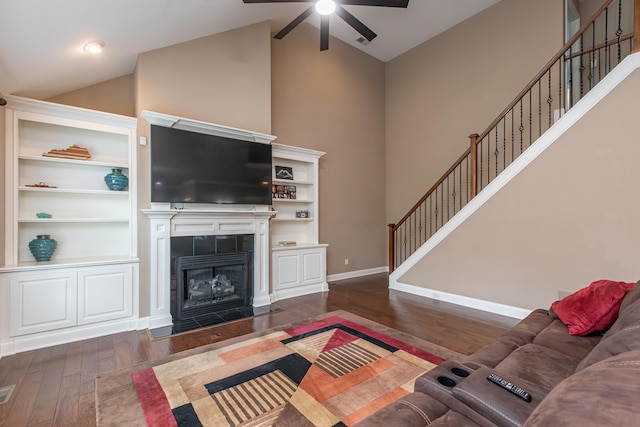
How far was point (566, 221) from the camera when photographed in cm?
352

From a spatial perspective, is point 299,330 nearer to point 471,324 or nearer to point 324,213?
point 471,324

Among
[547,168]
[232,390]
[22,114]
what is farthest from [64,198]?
[547,168]

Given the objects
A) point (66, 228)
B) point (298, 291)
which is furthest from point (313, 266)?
point (66, 228)

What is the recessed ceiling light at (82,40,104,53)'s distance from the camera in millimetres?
3105

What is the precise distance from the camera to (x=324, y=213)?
5.92 m

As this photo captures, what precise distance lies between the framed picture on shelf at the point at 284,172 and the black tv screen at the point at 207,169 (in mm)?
665

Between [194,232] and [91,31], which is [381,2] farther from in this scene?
[194,232]

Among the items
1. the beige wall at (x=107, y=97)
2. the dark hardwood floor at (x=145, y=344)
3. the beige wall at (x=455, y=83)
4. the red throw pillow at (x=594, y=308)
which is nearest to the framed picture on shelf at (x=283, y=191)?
the dark hardwood floor at (x=145, y=344)

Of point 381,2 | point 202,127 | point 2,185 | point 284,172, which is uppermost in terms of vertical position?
point 381,2

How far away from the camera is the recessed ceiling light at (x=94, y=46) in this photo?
10.2 ft

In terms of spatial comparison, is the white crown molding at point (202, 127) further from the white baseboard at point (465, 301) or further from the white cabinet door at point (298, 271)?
the white baseboard at point (465, 301)

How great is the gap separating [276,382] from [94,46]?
379cm

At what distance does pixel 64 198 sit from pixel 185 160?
4.62ft

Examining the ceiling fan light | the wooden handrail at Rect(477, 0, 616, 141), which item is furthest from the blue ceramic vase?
the wooden handrail at Rect(477, 0, 616, 141)
